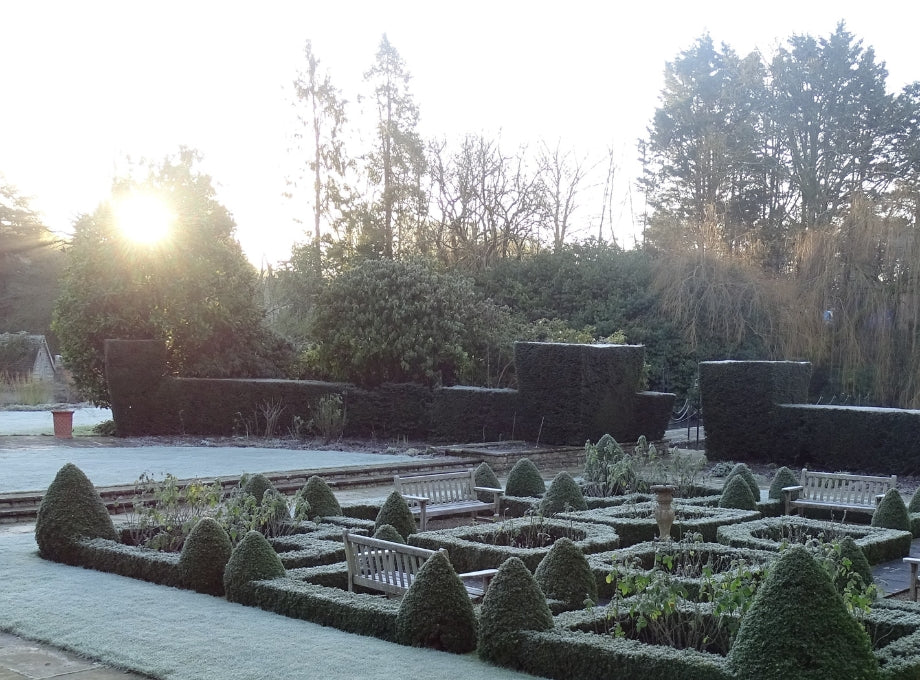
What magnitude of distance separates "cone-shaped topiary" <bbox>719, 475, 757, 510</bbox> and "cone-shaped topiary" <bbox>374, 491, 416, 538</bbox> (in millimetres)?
4134

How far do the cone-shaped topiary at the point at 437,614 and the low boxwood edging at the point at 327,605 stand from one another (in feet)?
0.63

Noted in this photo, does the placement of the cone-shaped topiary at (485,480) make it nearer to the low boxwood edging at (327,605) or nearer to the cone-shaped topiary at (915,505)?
the low boxwood edging at (327,605)

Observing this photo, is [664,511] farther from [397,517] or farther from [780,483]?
[780,483]

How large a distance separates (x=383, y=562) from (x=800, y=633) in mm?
3334

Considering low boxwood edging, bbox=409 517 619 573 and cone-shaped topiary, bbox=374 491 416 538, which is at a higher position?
cone-shaped topiary, bbox=374 491 416 538

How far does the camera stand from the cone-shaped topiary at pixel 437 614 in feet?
19.5

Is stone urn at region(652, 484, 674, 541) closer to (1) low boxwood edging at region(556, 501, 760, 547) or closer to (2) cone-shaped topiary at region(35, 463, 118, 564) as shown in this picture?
(1) low boxwood edging at region(556, 501, 760, 547)

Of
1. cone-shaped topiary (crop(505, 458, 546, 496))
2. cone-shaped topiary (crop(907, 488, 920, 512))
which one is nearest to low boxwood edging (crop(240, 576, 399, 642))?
cone-shaped topiary (crop(505, 458, 546, 496))

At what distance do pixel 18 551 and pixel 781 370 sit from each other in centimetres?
1331

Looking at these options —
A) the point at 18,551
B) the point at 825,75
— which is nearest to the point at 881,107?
the point at 825,75

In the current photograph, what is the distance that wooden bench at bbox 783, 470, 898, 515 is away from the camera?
11273mm

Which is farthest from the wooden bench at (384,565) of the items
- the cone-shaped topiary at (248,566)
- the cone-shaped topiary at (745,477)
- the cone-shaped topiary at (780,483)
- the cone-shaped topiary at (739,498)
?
the cone-shaped topiary at (780,483)

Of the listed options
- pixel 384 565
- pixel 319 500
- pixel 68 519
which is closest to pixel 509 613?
pixel 384 565

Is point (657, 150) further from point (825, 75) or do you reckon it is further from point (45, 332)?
point (45, 332)
